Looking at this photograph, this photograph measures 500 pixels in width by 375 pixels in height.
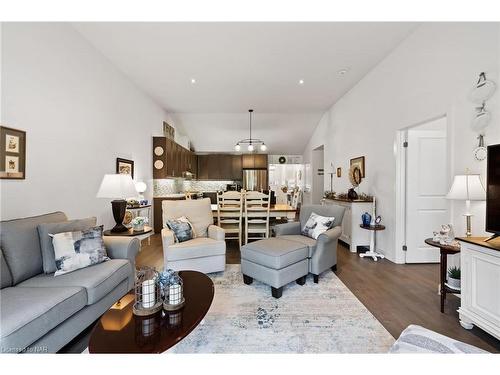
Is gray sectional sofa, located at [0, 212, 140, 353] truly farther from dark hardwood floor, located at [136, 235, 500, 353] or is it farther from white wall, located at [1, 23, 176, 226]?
dark hardwood floor, located at [136, 235, 500, 353]

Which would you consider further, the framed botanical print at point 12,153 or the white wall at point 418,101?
the white wall at point 418,101

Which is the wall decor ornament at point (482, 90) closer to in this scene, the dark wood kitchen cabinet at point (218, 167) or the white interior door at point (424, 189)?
the white interior door at point (424, 189)

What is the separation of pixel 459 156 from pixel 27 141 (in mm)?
4430

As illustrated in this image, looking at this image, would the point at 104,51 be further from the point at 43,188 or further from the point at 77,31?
the point at 43,188

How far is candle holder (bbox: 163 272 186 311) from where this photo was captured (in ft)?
4.88

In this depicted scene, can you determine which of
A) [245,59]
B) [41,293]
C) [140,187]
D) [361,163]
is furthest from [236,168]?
[41,293]

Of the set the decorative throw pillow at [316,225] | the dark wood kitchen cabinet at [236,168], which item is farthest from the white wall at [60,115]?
the dark wood kitchen cabinet at [236,168]

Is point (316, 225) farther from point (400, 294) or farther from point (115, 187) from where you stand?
point (115, 187)

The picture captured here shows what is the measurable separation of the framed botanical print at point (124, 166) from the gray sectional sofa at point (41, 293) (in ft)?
5.96

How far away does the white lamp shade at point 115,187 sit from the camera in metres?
2.67

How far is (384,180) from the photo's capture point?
3740mm
